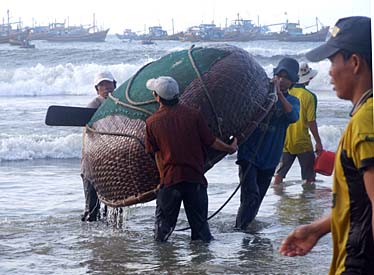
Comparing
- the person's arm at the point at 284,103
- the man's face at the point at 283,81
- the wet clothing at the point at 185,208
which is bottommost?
the wet clothing at the point at 185,208

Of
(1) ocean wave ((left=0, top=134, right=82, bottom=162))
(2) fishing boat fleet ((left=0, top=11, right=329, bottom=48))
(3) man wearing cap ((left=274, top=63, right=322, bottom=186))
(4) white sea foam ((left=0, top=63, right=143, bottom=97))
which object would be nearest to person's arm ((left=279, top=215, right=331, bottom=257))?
(3) man wearing cap ((left=274, top=63, right=322, bottom=186))

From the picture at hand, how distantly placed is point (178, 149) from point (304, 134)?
4400mm

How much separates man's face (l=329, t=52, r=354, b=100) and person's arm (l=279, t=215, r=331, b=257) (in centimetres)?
55

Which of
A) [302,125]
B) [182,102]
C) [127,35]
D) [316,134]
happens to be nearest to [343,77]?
[182,102]

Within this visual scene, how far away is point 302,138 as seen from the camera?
12.0 metres

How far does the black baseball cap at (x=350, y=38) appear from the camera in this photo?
375 cm

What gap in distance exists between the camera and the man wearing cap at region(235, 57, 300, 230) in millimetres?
8867

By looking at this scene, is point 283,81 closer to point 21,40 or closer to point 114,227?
point 114,227

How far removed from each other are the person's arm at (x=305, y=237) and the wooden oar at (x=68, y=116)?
524 cm

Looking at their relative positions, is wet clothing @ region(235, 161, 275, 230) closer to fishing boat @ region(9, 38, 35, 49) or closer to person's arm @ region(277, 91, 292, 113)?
person's arm @ region(277, 91, 292, 113)

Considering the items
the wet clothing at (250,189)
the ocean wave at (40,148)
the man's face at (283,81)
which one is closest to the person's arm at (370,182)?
the wet clothing at (250,189)

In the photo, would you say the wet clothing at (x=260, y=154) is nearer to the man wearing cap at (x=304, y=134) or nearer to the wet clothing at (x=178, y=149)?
the wet clothing at (x=178, y=149)

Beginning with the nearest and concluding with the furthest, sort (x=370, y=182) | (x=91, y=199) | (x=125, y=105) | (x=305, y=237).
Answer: (x=370, y=182), (x=305, y=237), (x=125, y=105), (x=91, y=199)

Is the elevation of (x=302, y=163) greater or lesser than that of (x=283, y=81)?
lesser
